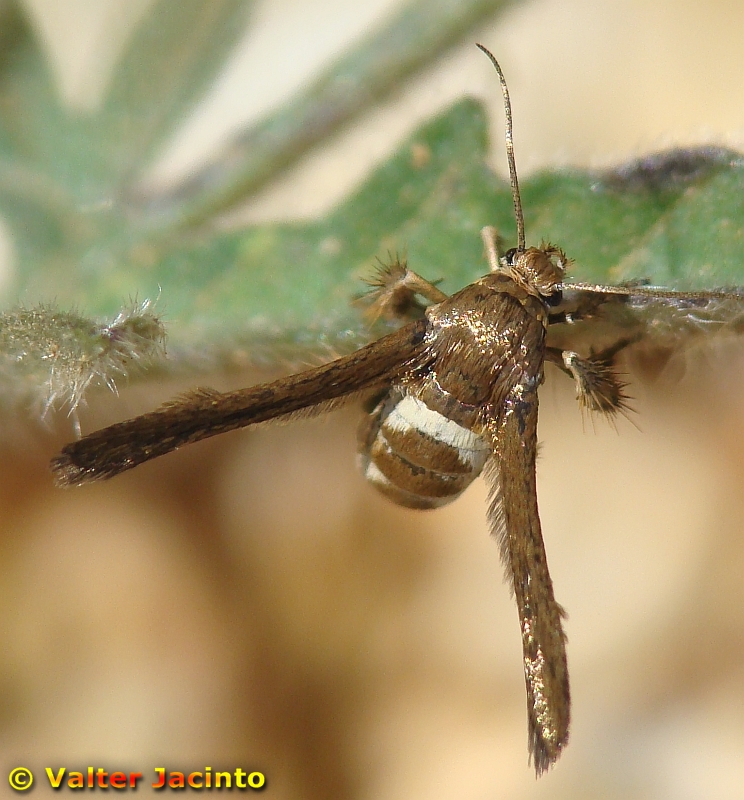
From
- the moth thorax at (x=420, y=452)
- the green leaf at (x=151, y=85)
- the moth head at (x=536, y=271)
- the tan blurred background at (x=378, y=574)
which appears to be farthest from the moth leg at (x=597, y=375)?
the green leaf at (x=151, y=85)

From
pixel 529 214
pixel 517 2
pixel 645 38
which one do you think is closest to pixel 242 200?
pixel 529 214

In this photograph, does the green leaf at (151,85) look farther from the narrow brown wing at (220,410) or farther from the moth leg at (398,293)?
the narrow brown wing at (220,410)

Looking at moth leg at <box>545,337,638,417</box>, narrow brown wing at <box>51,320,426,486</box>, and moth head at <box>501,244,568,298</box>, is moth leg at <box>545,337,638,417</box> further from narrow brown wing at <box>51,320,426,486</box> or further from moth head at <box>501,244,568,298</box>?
narrow brown wing at <box>51,320,426,486</box>

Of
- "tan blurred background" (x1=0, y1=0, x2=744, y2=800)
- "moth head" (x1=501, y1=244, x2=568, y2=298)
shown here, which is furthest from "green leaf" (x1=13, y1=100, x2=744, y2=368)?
"tan blurred background" (x1=0, y1=0, x2=744, y2=800)

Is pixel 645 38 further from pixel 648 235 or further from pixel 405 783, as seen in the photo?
pixel 405 783

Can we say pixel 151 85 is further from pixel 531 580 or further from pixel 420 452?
pixel 531 580

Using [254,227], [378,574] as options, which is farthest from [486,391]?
[378,574]
